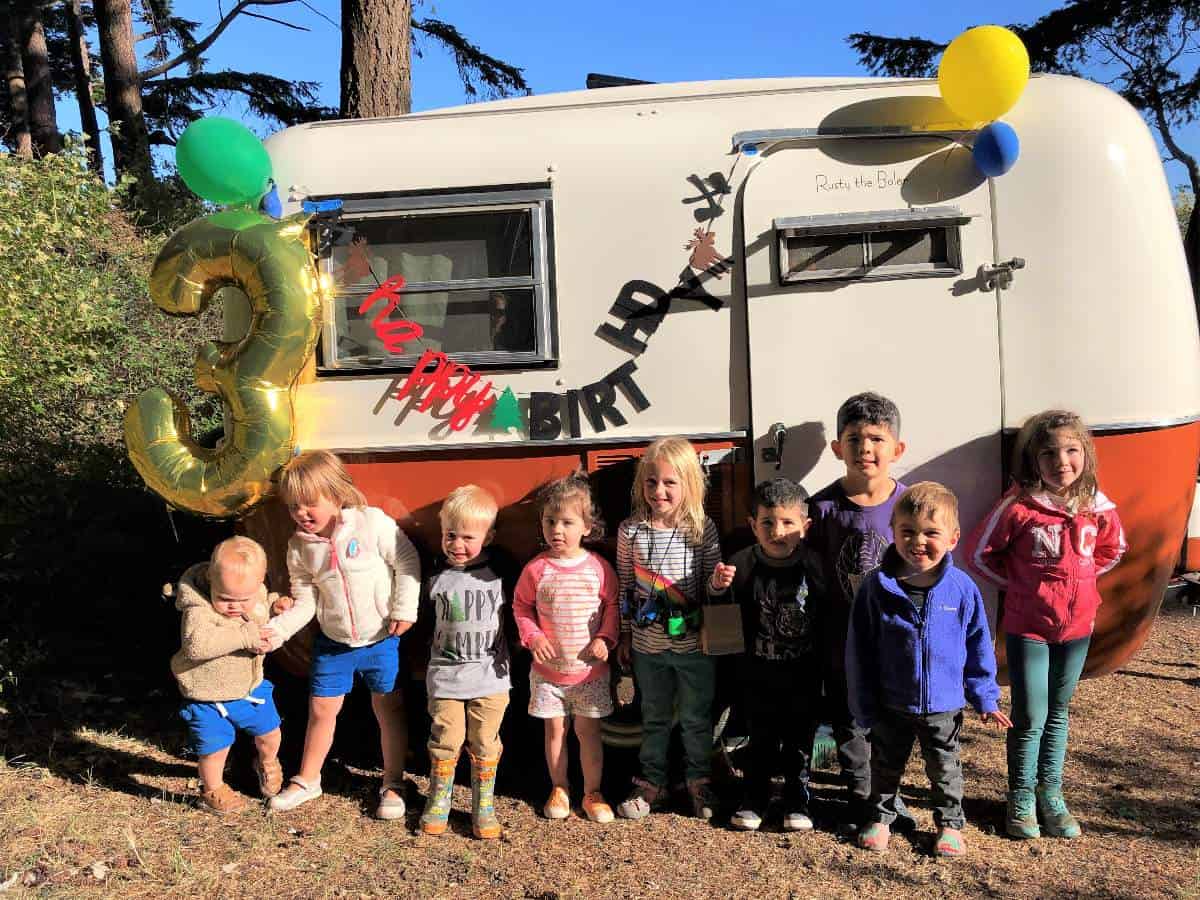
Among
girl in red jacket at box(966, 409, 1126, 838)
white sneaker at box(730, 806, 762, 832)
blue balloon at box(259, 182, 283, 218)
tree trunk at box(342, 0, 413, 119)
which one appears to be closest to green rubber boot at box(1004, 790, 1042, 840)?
girl in red jacket at box(966, 409, 1126, 838)

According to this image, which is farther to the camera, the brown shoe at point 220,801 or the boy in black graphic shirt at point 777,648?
the brown shoe at point 220,801

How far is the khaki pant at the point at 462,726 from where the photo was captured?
367 cm

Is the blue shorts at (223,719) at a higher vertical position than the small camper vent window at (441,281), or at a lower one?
lower

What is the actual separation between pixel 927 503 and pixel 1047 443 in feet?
2.03

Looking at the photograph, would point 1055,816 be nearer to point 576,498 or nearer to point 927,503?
point 927,503

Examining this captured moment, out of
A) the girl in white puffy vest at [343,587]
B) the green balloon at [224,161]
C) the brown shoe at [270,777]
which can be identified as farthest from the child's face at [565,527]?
A: the green balloon at [224,161]

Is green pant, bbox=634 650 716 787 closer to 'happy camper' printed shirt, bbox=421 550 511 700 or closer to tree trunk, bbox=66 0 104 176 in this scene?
'happy camper' printed shirt, bbox=421 550 511 700

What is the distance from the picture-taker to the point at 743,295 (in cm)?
377

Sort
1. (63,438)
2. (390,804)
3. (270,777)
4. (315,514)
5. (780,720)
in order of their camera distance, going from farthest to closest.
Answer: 1. (63,438)
2. (270,777)
3. (390,804)
4. (315,514)
5. (780,720)

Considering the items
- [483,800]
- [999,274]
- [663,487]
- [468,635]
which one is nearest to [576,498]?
[663,487]

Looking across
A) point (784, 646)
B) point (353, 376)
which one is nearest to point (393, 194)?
point (353, 376)

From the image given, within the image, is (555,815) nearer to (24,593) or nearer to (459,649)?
(459,649)

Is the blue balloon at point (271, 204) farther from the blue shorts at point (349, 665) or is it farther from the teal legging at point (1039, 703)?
the teal legging at point (1039, 703)

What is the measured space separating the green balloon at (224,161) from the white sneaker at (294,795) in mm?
2527
